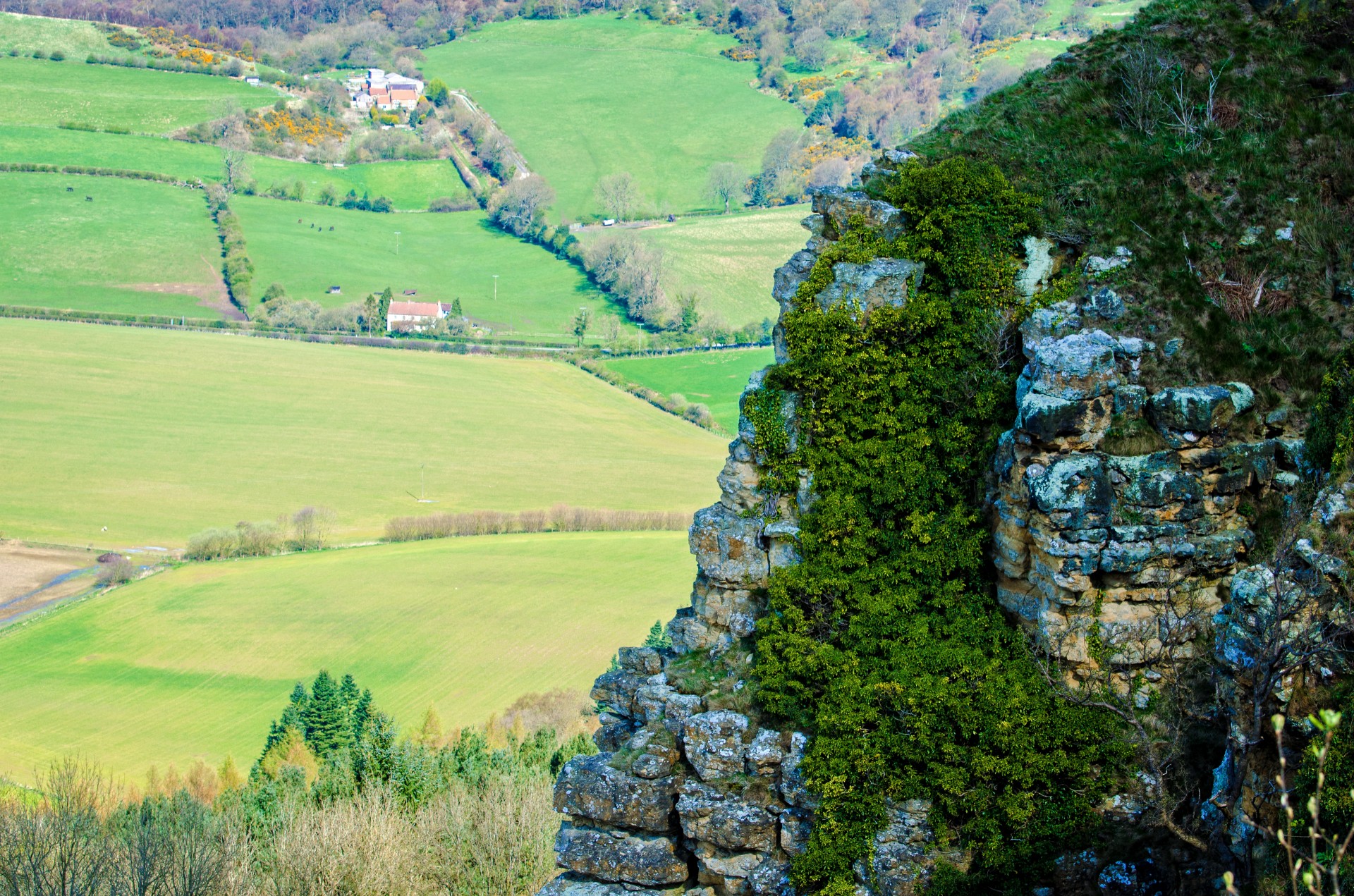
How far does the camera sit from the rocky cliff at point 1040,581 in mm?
20766

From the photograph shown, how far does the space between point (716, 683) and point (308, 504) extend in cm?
8131

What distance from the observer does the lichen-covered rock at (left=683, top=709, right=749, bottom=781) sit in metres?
22.6

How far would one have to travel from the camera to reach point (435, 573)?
85312 millimetres

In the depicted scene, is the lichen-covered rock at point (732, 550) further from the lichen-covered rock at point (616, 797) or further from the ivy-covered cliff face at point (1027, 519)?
the lichen-covered rock at point (616, 797)

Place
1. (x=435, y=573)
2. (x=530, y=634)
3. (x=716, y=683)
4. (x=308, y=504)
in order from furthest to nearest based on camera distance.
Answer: (x=308, y=504) → (x=435, y=573) → (x=530, y=634) → (x=716, y=683)

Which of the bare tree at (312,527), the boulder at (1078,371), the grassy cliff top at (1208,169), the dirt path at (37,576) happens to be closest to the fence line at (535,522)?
the bare tree at (312,527)

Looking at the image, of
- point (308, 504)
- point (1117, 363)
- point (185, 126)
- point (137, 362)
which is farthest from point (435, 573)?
point (185, 126)

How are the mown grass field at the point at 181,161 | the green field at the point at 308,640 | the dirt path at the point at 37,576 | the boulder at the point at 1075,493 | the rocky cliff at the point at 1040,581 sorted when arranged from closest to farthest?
the boulder at the point at 1075,493, the rocky cliff at the point at 1040,581, the green field at the point at 308,640, the dirt path at the point at 37,576, the mown grass field at the point at 181,161

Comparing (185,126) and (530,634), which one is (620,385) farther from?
(185,126)

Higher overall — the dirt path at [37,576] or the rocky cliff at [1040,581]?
the rocky cliff at [1040,581]

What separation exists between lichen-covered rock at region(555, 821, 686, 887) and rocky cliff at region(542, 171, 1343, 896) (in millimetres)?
33

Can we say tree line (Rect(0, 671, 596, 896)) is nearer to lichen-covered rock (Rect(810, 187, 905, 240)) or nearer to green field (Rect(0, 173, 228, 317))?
lichen-covered rock (Rect(810, 187, 905, 240))

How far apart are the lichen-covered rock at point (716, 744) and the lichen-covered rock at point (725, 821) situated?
0.39m

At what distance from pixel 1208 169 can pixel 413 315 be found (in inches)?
5199
